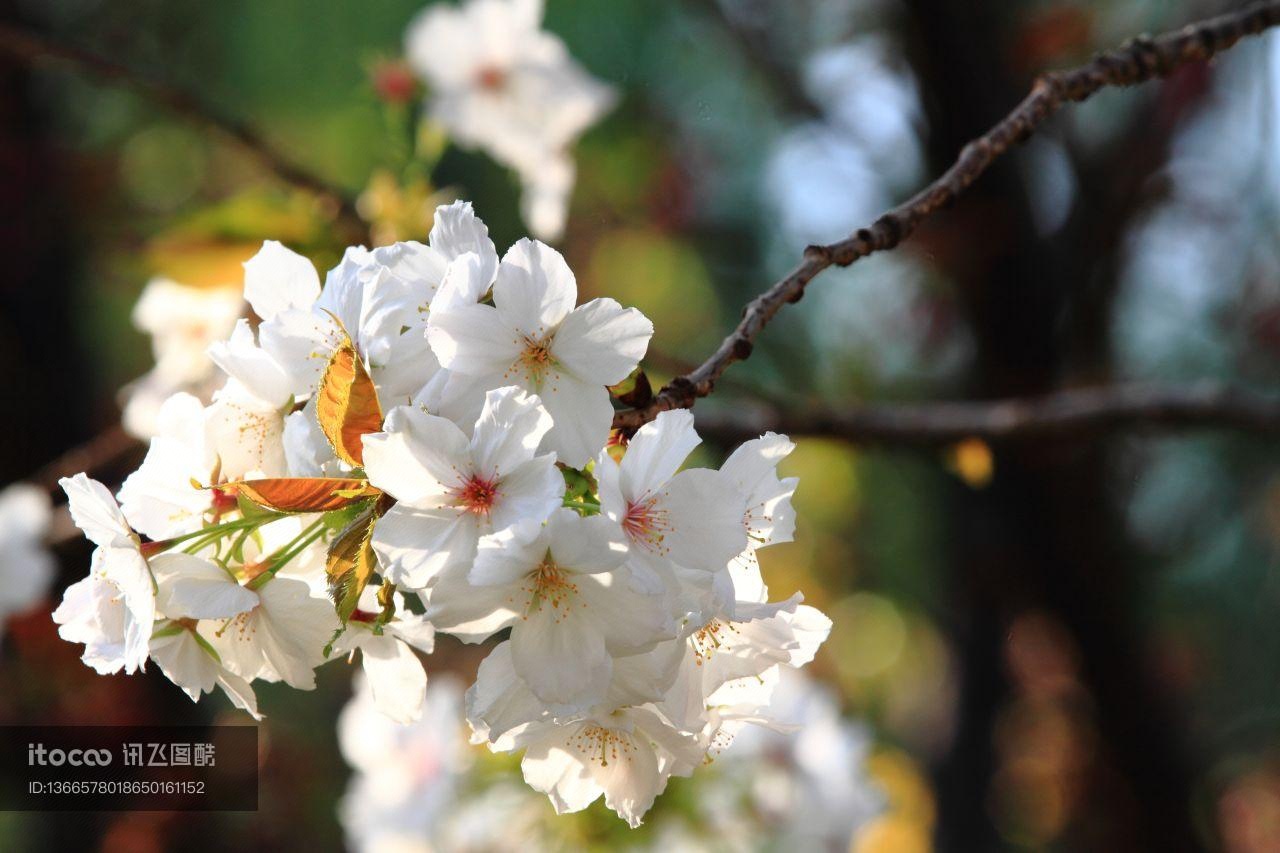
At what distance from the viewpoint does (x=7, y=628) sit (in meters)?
2.98

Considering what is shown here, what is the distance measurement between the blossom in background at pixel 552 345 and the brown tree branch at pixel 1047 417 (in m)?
0.76

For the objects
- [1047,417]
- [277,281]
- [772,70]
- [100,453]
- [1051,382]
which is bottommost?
[277,281]

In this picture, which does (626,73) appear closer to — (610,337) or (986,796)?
(986,796)

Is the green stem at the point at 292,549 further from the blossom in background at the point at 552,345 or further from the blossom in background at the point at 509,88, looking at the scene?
the blossom in background at the point at 509,88

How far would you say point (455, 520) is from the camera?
621 millimetres

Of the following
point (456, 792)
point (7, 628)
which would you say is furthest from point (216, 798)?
point (456, 792)

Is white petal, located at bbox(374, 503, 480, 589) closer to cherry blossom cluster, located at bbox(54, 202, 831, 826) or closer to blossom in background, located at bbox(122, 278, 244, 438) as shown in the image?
cherry blossom cluster, located at bbox(54, 202, 831, 826)

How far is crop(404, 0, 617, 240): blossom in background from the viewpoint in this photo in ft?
6.95

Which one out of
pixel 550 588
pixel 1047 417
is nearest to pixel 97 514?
pixel 550 588

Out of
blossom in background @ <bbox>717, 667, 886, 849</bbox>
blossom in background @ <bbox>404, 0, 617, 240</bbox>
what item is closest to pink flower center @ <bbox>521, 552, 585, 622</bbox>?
blossom in background @ <bbox>717, 667, 886, 849</bbox>

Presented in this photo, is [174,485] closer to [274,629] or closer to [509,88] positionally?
[274,629]

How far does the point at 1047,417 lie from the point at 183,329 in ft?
4.56

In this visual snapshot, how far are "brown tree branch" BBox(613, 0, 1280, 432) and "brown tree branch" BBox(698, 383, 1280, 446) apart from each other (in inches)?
23.6

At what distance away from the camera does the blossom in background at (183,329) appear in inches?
68.1
